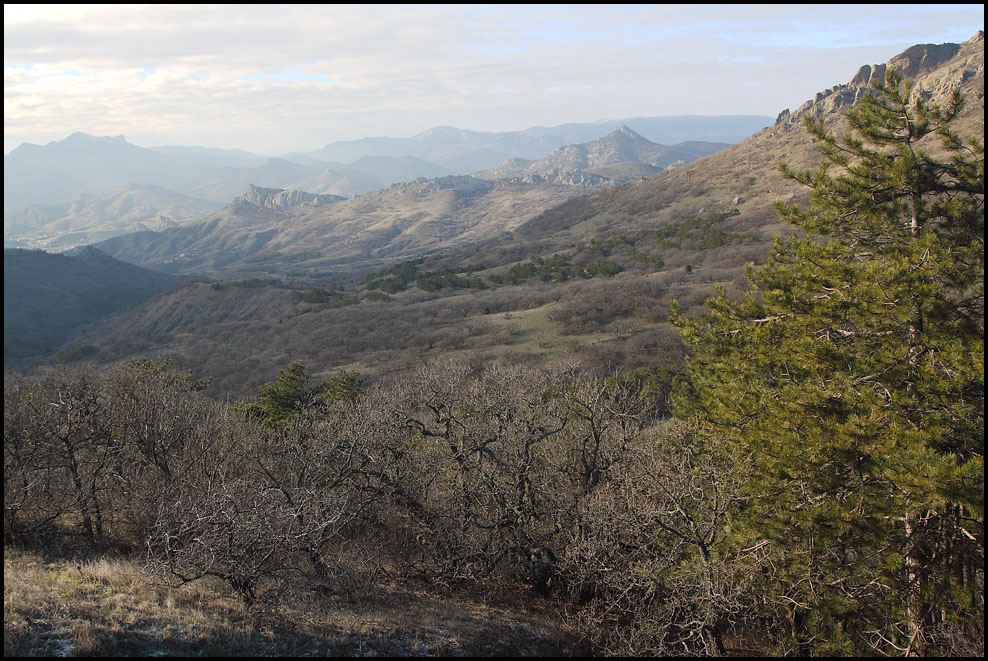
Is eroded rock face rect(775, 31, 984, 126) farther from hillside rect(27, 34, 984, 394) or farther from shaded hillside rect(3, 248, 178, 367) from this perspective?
shaded hillside rect(3, 248, 178, 367)

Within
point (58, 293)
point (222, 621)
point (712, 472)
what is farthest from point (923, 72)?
point (58, 293)

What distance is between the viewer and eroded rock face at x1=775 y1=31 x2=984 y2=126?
267 ft

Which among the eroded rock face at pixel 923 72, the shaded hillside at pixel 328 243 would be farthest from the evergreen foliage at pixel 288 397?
the shaded hillside at pixel 328 243

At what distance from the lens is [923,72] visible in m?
95.0

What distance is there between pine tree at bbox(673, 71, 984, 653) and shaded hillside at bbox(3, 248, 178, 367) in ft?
250

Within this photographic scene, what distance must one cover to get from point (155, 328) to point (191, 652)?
7508 centimetres

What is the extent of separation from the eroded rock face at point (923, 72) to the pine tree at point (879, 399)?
87.3m

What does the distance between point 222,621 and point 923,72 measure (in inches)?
5044

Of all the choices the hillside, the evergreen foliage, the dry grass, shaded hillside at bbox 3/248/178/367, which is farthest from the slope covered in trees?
shaded hillside at bbox 3/248/178/367

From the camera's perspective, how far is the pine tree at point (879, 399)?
7465 mm

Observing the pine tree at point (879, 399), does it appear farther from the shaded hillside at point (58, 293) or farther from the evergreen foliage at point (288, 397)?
the shaded hillside at point (58, 293)

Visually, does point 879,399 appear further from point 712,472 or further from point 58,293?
point 58,293

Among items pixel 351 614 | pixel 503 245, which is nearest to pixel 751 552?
pixel 351 614

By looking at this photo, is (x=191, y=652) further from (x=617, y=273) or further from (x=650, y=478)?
(x=617, y=273)
